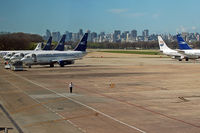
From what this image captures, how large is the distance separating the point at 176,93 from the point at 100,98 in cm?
904

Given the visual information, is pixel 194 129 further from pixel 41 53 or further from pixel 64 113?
pixel 41 53

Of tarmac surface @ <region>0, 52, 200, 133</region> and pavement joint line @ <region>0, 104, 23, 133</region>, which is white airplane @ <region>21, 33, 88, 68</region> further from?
pavement joint line @ <region>0, 104, 23, 133</region>

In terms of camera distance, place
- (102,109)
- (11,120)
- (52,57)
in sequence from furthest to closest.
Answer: (52,57)
(102,109)
(11,120)

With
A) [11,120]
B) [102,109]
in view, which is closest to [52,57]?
[102,109]

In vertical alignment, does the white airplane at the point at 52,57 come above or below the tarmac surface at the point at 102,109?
above

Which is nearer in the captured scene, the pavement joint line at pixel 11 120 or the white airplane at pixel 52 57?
the pavement joint line at pixel 11 120

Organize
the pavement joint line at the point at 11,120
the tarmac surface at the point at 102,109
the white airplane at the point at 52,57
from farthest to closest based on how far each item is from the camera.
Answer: the white airplane at the point at 52,57 → the tarmac surface at the point at 102,109 → the pavement joint line at the point at 11,120

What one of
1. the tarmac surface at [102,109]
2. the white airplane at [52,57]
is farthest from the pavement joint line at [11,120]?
the white airplane at [52,57]

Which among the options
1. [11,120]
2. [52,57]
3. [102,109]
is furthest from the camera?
[52,57]

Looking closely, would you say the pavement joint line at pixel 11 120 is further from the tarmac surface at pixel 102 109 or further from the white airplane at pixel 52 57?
the white airplane at pixel 52 57

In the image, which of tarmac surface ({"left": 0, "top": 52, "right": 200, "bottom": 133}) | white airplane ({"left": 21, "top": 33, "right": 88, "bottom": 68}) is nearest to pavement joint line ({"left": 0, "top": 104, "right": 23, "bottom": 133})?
tarmac surface ({"left": 0, "top": 52, "right": 200, "bottom": 133})

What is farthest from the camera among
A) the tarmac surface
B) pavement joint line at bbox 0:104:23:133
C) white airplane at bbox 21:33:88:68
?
white airplane at bbox 21:33:88:68

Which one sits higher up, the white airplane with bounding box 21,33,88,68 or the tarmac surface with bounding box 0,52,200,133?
the white airplane with bounding box 21,33,88,68

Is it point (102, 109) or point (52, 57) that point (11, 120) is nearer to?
point (102, 109)
